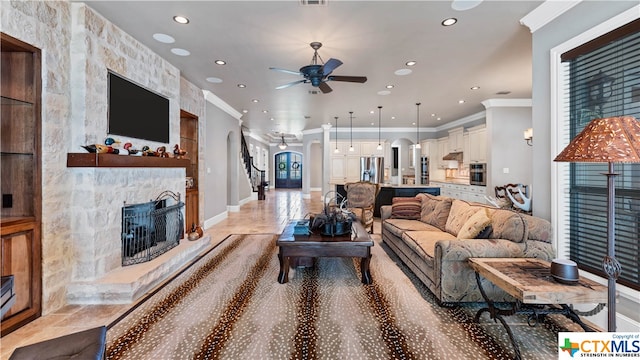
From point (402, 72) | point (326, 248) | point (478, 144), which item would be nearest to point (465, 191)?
point (478, 144)

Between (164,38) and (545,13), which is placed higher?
(164,38)

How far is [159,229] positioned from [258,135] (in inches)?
392

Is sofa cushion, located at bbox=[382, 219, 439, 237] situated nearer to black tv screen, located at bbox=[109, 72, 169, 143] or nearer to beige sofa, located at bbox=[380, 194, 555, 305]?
beige sofa, located at bbox=[380, 194, 555, 305]

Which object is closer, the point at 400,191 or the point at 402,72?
the point at 402,72

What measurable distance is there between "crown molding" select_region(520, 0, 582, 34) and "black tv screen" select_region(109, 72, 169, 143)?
4.55m

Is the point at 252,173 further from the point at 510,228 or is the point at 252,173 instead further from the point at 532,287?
the point at 532,287

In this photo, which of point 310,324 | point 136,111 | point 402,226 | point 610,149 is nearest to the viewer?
point 610,149

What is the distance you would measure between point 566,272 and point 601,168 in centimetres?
114

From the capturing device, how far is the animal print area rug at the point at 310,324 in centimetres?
201

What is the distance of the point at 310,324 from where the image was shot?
235 centimetres

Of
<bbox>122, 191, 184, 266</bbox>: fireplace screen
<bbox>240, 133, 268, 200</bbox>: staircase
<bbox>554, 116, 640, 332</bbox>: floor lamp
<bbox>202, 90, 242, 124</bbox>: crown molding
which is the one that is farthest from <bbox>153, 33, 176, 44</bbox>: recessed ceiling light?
<bbox>240, 133, 268, 200</bbox>: staircase

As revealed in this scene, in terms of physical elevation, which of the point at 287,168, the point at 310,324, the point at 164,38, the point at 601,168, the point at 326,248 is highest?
the point at 164,38

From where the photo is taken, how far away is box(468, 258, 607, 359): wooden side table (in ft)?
5.84

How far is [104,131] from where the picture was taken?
3.14 m
